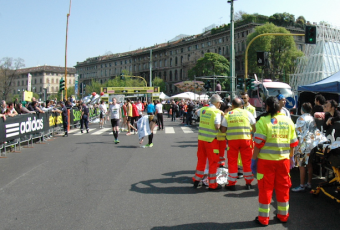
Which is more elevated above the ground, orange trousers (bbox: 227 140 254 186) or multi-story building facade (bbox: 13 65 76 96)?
multi-story building facade (bbox: 13 65 76 96)

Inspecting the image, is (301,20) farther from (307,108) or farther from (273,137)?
(273,137)

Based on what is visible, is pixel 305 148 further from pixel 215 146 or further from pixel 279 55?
pixel 279 55

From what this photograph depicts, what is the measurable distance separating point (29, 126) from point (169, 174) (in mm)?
7675

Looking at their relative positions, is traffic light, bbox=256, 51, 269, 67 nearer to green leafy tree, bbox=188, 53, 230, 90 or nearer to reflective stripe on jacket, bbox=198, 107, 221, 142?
reflective stripe on jacket, bbox=198, 107, 221, 142

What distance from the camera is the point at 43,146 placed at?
13.2 m

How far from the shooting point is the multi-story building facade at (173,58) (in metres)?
70.6

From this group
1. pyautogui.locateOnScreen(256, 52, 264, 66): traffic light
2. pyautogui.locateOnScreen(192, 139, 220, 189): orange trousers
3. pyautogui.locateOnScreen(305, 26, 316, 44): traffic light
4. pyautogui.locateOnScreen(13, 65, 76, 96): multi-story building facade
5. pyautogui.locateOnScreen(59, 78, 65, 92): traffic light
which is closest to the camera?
pyautogui.locateOnScreen(192, 139, 220, 189): orange trousers

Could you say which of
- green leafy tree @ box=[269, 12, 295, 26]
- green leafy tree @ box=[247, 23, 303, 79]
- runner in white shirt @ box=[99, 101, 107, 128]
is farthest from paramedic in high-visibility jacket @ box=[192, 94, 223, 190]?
green leafy tree @ box=[269, 12, 295, 26]

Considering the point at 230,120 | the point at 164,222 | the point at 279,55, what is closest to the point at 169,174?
the point at 230,120

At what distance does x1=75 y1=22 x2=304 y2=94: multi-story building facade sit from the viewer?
70.6 metres

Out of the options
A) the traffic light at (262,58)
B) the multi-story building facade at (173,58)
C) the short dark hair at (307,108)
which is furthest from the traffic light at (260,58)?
the multi-story building facade at (173,58)

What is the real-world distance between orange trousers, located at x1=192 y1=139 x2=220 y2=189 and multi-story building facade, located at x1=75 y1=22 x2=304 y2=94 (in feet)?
210

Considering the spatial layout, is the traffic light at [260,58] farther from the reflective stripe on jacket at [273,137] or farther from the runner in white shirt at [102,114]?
the reflective stripe on jacket at [273,137]

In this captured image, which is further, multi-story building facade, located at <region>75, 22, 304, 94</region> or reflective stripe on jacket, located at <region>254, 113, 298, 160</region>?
multi-story building facade, located at <region>75, 22, 304, 94</region>
